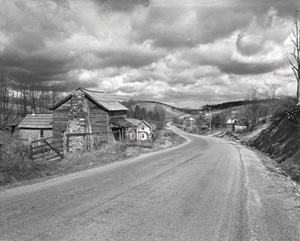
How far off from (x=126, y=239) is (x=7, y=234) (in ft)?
7.47

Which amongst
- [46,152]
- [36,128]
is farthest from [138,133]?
[46,152]

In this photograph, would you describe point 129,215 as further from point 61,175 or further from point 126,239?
point 61,175

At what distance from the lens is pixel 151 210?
554 cm

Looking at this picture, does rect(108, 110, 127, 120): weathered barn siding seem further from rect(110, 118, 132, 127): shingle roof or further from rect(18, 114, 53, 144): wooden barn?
rect(18, 114, 53, 144): wooden barn

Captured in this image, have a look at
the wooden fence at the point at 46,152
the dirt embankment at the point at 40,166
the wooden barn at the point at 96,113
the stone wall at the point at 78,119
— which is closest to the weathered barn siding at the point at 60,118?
the wooden barn at the point at 96,113

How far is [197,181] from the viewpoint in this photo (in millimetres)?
8562

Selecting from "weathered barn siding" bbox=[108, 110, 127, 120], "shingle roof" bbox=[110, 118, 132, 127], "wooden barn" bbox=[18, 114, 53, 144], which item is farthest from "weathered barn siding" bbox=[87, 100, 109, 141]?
"wooden barn" bbox=[18, 114, 53, 144]

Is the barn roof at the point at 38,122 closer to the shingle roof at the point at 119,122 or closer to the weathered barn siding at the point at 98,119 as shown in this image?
the weathered barn siding at the point at 98,119

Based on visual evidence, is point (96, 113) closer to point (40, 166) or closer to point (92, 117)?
point (92, 117)

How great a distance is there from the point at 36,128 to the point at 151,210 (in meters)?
31.0

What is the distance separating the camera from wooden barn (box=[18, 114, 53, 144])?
31359 millimetres

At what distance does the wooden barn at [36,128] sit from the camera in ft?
103

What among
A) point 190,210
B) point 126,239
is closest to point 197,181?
point 190,210

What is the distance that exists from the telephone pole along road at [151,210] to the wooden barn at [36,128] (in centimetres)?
2498
